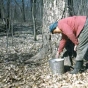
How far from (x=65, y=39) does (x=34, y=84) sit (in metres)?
1.66

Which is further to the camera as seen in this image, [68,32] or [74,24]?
[74,24]

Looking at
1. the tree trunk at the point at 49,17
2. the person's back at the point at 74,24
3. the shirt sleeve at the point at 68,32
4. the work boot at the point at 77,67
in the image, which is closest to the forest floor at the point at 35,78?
the work boot at the point at 77,67

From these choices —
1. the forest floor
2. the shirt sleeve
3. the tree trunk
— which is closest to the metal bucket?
the forest floor

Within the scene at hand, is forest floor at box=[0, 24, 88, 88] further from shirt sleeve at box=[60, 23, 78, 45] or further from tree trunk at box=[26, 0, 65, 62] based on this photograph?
shirt sleeve at box=[60, 23, 78, 45]

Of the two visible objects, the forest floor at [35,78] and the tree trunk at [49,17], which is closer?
the forest floor at [35,78]

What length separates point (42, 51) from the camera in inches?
293

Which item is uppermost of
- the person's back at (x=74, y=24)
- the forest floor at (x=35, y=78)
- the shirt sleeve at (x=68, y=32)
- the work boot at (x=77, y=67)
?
the person's back at (x=74, y=24)

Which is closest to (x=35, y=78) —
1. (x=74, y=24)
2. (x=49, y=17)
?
(x=74, y=24)

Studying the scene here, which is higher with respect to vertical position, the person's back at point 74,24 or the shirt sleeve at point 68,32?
the person's back at point 74,24

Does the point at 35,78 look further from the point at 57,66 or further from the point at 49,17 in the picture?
the point at 49,17

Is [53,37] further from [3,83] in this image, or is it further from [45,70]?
[3,83]


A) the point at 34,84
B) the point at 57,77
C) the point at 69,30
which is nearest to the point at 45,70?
the point at 57,77

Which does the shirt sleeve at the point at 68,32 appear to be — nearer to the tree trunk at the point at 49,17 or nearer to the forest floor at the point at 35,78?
the forest floor at the point at 35,78

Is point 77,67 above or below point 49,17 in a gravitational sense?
below
